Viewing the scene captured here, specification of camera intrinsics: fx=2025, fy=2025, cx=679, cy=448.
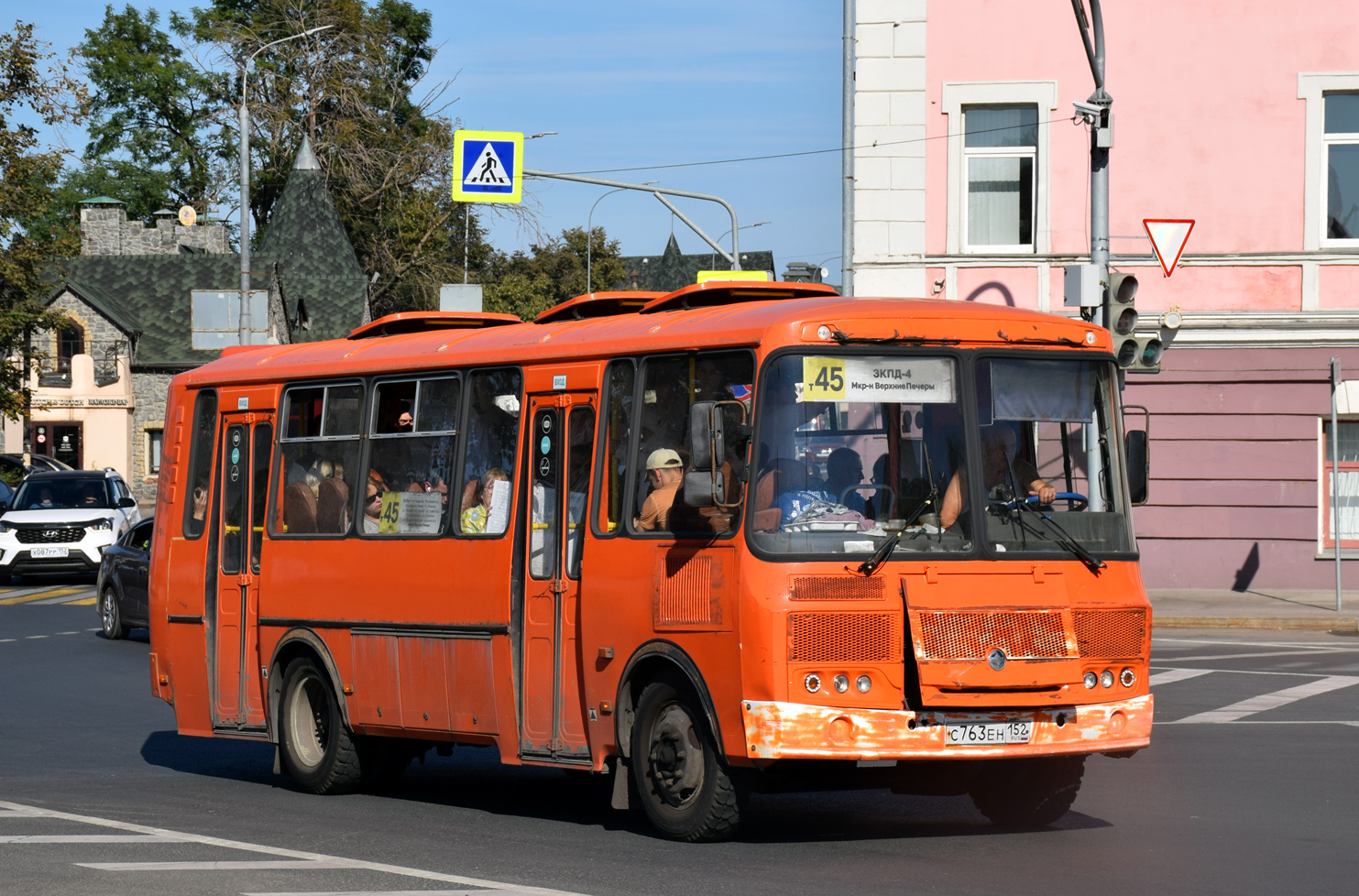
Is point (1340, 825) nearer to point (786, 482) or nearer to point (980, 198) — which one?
point (786, 482)

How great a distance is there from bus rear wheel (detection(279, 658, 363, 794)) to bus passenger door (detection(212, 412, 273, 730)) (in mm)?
380

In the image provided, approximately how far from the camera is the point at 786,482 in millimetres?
8945

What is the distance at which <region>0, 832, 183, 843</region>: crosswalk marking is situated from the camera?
962 centimetres

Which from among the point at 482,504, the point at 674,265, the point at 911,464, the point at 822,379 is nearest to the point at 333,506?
the point at 482,504

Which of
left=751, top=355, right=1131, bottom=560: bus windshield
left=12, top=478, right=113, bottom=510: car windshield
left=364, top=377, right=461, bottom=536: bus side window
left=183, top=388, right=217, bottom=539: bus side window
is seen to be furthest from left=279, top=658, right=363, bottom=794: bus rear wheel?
left=12, top=478, right=113, bottom=510: car windshield

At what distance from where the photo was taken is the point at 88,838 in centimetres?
970

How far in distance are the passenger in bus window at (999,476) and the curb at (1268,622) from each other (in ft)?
46.3

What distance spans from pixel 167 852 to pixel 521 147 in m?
20.2

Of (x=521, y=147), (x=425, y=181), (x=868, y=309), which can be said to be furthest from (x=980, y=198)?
(x=425, y=181)

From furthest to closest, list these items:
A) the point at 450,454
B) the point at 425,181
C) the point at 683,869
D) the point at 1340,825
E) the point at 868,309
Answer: the point at 425,181 < the point at 450,454 < the point at 1340,825 < the point at 868,309 < the point at 683,869

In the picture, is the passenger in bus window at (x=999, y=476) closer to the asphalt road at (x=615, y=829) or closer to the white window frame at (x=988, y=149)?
the asphalt road at (x=615, y=829)

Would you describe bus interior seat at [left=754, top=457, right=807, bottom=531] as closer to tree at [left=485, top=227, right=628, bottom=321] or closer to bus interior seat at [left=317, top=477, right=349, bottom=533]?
bus interior seat at [left=317, top=477, right=349, bottom=533]

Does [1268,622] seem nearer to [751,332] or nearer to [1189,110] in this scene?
[1189,110]

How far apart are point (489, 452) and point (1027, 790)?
3.32m
